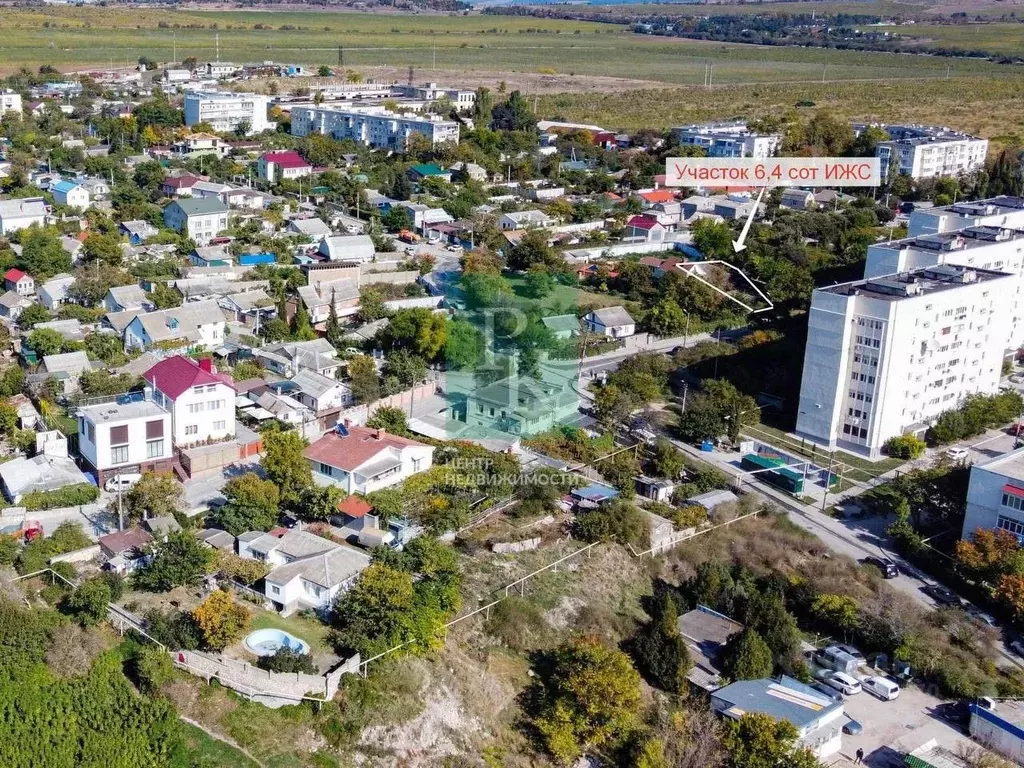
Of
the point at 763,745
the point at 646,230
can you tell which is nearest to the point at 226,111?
Answer: the point at 646,230

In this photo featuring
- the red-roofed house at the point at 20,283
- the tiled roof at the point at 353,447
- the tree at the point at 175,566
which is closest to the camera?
the tree at the point at 175,566

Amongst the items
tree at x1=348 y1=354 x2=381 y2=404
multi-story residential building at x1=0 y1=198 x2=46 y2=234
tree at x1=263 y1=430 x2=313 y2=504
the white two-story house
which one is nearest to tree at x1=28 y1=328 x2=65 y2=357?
tree at x1=348 y1=354 x2=381 y2=404

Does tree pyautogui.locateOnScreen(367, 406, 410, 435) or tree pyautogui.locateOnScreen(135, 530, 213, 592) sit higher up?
tree pyautogui.locateOnScreen(367, 406, 410, 435)

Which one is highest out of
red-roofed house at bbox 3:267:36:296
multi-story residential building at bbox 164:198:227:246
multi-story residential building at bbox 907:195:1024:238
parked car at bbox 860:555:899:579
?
multi-story residential building at bbox 907:195:1024:238

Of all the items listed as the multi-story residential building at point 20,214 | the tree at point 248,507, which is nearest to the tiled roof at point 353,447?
the tree at point 248,507

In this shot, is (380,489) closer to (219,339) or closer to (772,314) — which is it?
(219,339)

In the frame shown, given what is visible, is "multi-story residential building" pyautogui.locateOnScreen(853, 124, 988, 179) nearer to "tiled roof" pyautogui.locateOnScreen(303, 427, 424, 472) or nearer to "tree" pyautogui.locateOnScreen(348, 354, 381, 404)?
"tree" pyautogui.locateOnScreen(348, 354, 381, 404)

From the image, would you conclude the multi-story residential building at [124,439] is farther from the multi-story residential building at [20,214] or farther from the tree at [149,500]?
the multi-story residential building at [20,214]

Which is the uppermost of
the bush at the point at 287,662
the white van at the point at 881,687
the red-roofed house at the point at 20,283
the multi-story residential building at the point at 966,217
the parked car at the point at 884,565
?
the multi-story residential building at the point at 966,217
